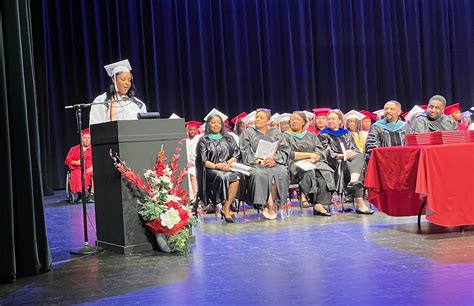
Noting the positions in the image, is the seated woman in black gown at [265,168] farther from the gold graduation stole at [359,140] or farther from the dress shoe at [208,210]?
the gold graduation stole at [359,140]

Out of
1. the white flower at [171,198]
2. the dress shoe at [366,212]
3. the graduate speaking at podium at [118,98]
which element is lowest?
the dress shoe at [366,212]

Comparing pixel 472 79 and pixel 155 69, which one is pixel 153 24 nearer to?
pixel 155 69

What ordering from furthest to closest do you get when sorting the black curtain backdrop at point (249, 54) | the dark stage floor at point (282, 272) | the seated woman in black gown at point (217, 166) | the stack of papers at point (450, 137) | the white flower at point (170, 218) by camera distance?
1. the black curtain backdrop at point (249, 54)
2. the seated woman in black gown at point (217, 166)
3. the stack of papers at point (450, 137)
4. the white flower at point (170, 218)
5. the dark stage floor at point (282, 272)

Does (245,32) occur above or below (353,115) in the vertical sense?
above

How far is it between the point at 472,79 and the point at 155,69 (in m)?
7.12

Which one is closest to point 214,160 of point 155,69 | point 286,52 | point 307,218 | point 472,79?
point 307,218

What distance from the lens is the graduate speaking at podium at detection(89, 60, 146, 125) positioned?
461 cm

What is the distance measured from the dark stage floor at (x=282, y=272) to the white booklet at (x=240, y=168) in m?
1.05

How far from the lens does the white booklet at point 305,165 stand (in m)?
6.02

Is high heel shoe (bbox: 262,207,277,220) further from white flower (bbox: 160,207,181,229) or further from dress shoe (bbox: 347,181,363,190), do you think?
white flower (bbox: 160,207,181,229)

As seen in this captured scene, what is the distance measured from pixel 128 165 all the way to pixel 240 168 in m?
2.01

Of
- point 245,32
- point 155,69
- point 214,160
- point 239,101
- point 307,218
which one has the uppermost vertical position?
point 245,32

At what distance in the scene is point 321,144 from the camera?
643 centimetres

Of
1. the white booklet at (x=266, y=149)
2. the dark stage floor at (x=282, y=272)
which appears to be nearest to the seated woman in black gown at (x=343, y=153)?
the white booklet at (x=266, y=149)
